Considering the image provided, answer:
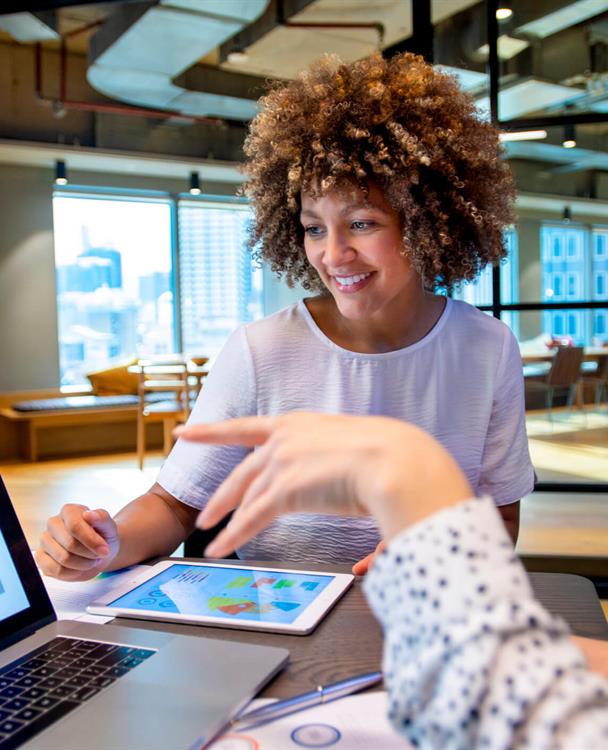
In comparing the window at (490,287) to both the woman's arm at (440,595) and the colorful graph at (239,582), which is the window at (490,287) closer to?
the colorful graph at (239,582)

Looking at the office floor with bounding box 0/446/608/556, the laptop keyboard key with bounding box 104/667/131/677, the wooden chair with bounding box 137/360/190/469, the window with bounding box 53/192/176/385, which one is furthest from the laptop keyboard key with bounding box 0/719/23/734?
the window with bounding box 53/192/176/385

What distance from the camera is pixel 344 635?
89 cm

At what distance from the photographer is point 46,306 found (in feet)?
23.7

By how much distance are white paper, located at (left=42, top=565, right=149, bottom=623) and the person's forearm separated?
2 cm

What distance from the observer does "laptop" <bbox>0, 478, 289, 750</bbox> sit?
0.65 m

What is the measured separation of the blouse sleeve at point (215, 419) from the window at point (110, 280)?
656 cm

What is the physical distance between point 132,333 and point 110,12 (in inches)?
146

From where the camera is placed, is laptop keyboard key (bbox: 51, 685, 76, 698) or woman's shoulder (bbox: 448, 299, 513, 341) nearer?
laptop keyboard key (bbox: 51, 685, 76, 698)

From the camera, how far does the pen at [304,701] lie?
693mm

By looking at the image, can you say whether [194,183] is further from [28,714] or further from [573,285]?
[28,714]

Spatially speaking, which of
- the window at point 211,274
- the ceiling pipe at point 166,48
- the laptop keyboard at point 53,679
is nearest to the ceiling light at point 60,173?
the ceiling pipe at point 166,48

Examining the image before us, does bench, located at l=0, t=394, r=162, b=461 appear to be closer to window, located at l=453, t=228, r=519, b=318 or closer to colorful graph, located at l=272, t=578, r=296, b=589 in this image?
window, located at l=453, t=228, r=519, b=318

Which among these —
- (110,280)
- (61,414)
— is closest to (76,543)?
(61,414)

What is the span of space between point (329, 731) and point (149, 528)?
1.99 feet
